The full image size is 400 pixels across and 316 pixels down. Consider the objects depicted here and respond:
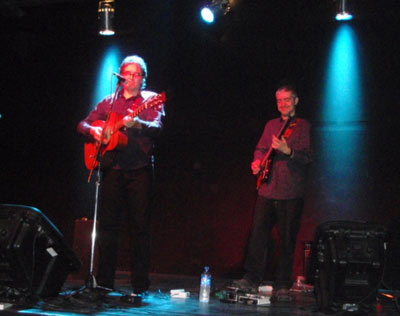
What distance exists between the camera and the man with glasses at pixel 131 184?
470cm

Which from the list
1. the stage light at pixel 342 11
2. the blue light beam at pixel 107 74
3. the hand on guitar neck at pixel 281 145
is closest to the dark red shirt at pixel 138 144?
the hand on guitar neck at pixel 281 145

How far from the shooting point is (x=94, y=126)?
4895 millimetres

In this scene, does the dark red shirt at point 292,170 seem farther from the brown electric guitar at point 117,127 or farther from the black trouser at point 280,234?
the brown electric guitar at point 117,127

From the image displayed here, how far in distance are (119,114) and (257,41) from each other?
2398 mm

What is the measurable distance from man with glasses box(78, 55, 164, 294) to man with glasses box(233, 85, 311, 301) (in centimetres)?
91

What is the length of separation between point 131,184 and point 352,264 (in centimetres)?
191

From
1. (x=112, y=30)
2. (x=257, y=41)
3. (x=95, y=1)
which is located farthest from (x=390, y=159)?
(x=95, y=1)

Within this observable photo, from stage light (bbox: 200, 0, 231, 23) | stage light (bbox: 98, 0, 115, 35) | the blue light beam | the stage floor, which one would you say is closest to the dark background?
the blue light beam

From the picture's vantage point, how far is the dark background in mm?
6078

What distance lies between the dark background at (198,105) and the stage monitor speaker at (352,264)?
6.59 feet

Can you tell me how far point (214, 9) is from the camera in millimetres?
6227

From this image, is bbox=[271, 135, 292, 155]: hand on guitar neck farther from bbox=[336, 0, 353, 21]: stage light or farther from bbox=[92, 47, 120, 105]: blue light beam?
bbox=[92, 47, 120, 105]: blue light beam

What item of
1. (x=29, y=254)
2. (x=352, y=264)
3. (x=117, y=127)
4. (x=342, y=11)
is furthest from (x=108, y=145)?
(x=342, y=11)

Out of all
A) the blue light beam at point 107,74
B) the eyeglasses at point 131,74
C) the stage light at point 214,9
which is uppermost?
the stage light at point 214,9
